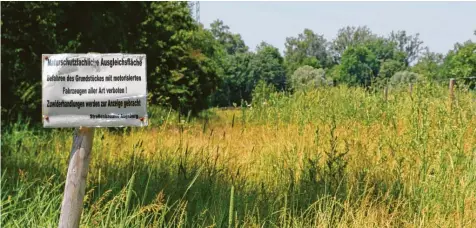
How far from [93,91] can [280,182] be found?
5.86 ft

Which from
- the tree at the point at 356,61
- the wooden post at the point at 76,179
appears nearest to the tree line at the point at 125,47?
the wooden post at the point at 76,179

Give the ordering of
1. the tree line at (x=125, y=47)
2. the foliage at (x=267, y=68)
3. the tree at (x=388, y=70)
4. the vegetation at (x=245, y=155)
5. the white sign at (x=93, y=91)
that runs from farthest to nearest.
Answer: the foliage at (x=267, y=68) → the tree line at (x=125, y=47) → the tree at (x=388, y=70) → the vegetation at (x=245, y=155) → the white sign at (x=93, y=91)

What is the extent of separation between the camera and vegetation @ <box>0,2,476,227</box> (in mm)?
3033

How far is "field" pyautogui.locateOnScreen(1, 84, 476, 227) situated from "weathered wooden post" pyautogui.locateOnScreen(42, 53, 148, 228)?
0.42 metres

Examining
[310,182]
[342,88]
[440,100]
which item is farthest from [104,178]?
[342,88]

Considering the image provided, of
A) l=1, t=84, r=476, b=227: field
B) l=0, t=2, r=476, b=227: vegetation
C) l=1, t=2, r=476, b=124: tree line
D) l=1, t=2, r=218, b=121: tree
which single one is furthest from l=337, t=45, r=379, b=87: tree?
l=1, t=84, r=476, b=227: field

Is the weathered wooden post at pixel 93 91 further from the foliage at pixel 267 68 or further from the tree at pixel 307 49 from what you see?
the tree at pixel 307 49

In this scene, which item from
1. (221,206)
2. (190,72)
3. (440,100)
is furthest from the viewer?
(190,72)

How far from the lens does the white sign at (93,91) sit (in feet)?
7.27

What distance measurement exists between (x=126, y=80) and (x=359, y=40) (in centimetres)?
9610

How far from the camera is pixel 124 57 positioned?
7.41 ft

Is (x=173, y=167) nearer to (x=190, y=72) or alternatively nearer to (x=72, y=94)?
(x=72, y=94)

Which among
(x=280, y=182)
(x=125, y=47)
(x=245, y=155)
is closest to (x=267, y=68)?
(x=125, y=47)

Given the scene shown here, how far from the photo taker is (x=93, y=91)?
222cm
